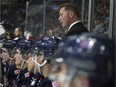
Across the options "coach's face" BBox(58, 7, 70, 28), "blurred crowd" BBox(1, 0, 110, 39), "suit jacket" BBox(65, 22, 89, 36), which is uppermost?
"coach's face" BBox(58, 7, 70, 28)

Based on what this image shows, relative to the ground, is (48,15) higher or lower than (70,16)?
lower

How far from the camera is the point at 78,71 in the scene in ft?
5.36

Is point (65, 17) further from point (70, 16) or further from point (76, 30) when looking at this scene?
point (76, 30)

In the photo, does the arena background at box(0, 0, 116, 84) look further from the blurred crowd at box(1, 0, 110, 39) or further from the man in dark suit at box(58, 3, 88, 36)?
Answer: the man in dark suit at box(58, 3, 88, 36)

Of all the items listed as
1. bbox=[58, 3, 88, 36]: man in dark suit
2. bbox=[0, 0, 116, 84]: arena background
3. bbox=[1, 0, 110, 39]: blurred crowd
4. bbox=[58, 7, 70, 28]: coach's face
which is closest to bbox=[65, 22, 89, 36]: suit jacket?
bbox=[58, 3, 88, 36]: man in dark suit

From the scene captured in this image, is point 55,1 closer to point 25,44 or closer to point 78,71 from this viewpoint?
point 25,44

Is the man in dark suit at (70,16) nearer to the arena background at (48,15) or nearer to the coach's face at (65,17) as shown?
the coach's face at (65,17)

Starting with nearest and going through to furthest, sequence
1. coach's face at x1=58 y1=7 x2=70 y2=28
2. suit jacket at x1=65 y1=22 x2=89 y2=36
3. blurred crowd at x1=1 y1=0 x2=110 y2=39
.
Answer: suit jacket at x1=65 y1=22 x2=89 y2=36 < coach's face at x1=58 y1=7 x2=70 y2=28 < blurred crowd at x1=1 y1=0 x2=110 y2=39

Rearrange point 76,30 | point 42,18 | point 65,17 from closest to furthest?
1. point 76,30
2. point 65,17
3. point 42,18

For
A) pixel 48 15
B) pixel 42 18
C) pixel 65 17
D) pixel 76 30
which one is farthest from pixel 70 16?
pixel 42 18

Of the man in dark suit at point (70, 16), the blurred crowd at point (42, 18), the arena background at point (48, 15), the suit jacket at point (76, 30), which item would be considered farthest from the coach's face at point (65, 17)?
the blurred crowd at point (42, 18)

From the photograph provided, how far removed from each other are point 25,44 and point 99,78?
11.9ft

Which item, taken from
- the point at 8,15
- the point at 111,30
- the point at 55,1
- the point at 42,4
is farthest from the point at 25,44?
the point at 8,15

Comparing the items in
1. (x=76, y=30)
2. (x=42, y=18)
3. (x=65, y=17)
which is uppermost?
(x=65, y=17)
